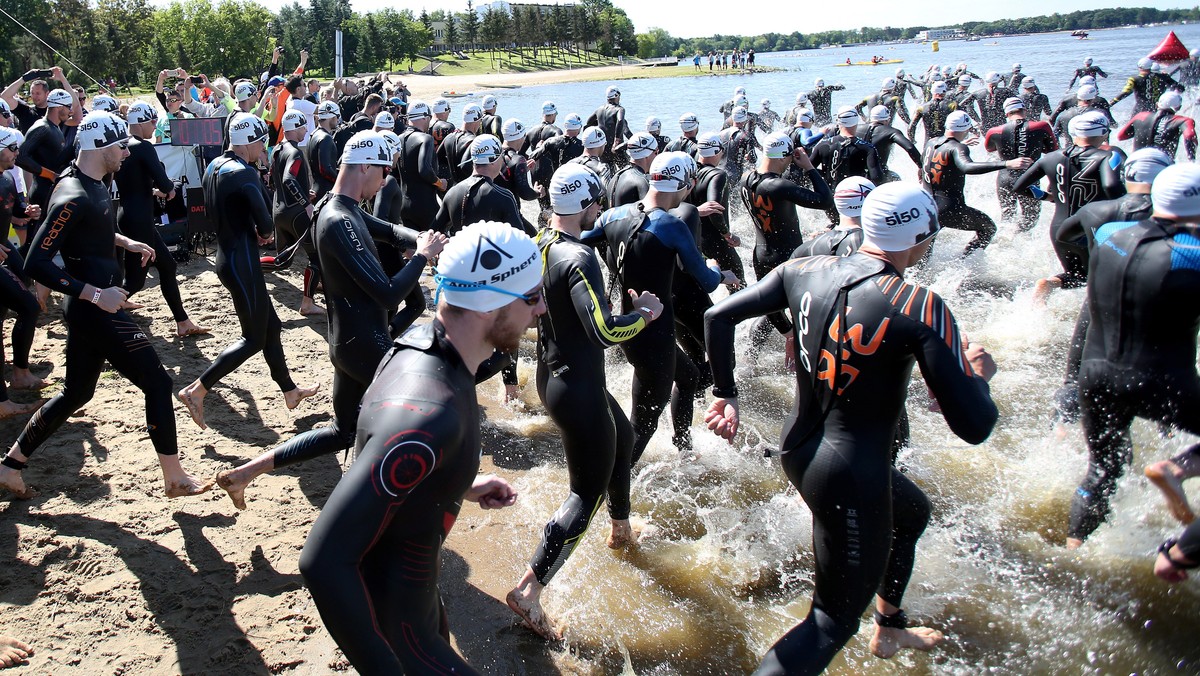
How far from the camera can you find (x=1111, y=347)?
373 centimetres

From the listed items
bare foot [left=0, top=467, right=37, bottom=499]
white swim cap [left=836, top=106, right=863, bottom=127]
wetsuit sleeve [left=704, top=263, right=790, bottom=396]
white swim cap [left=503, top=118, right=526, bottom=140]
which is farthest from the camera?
white swim cap [left=503, top=118, right=526, bottom=140]

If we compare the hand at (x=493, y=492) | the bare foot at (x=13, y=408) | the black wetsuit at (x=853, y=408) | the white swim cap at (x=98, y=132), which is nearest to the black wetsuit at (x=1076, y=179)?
the black wetsuit at (x=853, y=408)

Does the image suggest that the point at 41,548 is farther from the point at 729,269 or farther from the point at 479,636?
the point at 729,269

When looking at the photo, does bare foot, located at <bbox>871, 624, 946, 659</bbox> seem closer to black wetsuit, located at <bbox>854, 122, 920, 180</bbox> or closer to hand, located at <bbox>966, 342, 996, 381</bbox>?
hand, located at <bbox>966, 342, 996, 381</bbox>

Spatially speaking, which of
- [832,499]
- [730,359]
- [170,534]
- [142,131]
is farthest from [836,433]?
[142,131]

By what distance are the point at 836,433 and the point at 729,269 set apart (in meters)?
4.25

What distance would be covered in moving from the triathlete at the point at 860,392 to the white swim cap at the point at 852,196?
3.06ft

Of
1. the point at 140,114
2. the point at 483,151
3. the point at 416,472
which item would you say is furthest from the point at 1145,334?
the point at 140,114

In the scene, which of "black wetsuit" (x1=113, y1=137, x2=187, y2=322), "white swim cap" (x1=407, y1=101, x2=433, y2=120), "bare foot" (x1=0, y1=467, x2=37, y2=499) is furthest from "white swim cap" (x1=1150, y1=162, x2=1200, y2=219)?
"white swim cap" (x1=407, y1=101, x2=433, y2=120)

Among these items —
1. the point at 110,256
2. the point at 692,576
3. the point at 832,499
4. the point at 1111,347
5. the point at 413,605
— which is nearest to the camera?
the point at 413,605

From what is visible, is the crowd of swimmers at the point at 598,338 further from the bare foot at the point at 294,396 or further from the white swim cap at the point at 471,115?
the white swim cap at the point at 471,115

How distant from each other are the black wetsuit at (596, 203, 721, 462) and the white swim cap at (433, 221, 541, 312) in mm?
2190

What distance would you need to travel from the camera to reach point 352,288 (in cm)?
418

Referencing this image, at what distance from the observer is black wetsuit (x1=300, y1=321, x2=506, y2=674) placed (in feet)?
6.10
